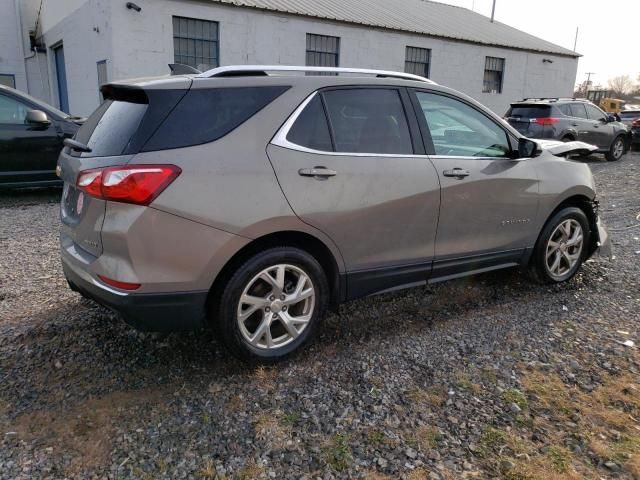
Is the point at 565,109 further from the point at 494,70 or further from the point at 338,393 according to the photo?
the point at 338,393

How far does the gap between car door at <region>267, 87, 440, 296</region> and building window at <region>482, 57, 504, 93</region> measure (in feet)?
67.7

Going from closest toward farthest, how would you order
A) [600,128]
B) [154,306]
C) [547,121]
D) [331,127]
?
[154,306], [331,127], [547,121], [600,128]

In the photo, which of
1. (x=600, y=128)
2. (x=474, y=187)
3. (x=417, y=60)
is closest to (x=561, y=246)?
(x=474, y=187)

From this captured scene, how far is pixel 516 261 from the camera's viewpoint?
14.1 ft

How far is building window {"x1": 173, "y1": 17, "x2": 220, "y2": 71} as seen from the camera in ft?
46.1

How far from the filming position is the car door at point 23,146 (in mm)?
7496

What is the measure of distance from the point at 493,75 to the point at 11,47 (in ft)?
64.8

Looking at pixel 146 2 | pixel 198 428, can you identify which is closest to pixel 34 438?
pixel 198 428

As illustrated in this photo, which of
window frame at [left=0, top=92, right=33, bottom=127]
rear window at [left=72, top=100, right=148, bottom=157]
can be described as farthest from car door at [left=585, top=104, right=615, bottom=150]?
rear window at [left=72, top=100, right=148, bottom=157]

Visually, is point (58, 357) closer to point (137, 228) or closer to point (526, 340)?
point (137, 228)

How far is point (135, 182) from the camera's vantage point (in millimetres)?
2604

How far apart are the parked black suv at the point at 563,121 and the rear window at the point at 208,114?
11.7 meters

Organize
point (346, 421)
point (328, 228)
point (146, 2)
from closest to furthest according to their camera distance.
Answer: point (346, 421), point (328, 228), point (146, 2)

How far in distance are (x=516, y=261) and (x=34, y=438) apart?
3.59 m
